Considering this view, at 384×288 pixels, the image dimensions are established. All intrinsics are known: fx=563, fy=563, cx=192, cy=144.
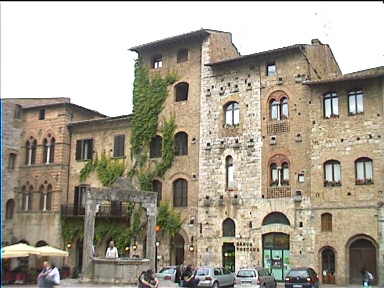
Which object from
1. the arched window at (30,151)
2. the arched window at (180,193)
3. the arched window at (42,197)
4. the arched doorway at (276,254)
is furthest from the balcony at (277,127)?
the arched window at (30,151)

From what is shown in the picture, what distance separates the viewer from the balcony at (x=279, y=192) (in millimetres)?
33625

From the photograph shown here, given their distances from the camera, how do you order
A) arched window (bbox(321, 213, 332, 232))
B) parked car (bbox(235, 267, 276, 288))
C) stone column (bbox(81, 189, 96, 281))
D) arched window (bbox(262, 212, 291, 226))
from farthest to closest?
arched window (bbox(262, 212, 291, 226))
arched window (bbox(321, 213, 332, 232))
stone column (bbox(81, 189, 96, 281))
parked car (bbox(235, 267, 276, 288))

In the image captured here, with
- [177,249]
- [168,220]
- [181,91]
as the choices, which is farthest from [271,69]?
[177,249]

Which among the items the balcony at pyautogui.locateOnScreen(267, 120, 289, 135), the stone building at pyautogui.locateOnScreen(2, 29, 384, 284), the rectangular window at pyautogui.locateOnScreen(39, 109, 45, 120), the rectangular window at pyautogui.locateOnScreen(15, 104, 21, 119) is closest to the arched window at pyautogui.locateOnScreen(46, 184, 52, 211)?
the stone building at pyautogui.locateOnScreen(2, 29, 384, 284)

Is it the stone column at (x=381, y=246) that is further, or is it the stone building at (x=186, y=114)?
the stone building at (x=186, y=114)

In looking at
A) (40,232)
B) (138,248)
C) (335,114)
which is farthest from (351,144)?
(40,232)

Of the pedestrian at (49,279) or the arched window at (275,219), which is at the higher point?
the arched window at (275,219)

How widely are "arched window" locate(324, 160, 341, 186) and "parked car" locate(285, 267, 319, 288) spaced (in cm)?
610

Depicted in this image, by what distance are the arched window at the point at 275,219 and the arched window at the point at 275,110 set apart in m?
5.94

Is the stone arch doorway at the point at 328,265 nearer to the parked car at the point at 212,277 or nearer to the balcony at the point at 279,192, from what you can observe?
the balcony at the point at 279,192

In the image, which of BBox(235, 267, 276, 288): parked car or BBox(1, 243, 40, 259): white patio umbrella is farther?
BBox(1, 243, 40, 259): white patio umbrella

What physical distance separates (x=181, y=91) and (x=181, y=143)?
376 centimetres

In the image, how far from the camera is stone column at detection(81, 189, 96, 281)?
29.2 m

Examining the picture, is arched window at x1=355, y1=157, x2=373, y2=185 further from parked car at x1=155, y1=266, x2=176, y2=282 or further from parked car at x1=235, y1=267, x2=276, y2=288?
parked car at x1=155, y1=266, x2=176, y2=282
